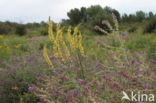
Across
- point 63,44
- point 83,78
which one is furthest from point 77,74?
point 63,44

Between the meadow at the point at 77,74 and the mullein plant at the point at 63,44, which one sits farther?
the mullein plant at the point at 63,44

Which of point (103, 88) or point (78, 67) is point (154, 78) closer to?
point (103, 88)

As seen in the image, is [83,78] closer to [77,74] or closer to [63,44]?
[77,74]

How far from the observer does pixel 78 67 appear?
401 centimetres

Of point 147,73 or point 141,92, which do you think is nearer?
point 141,92

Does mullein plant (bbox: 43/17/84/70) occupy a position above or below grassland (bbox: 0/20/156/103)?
above

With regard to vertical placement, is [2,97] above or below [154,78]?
below

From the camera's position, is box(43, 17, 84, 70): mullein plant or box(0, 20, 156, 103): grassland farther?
box(43, 17, 84, 70): mullein plant

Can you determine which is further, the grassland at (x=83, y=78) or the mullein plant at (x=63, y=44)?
the mullein plant at (x=63, y=44)

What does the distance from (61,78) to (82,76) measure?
34 cm

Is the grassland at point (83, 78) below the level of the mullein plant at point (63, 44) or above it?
below

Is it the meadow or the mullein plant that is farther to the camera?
the mullein plant

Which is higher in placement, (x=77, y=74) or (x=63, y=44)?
(x=63, y=44)

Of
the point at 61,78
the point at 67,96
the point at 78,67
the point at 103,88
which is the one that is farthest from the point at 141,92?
the point at 78,67
